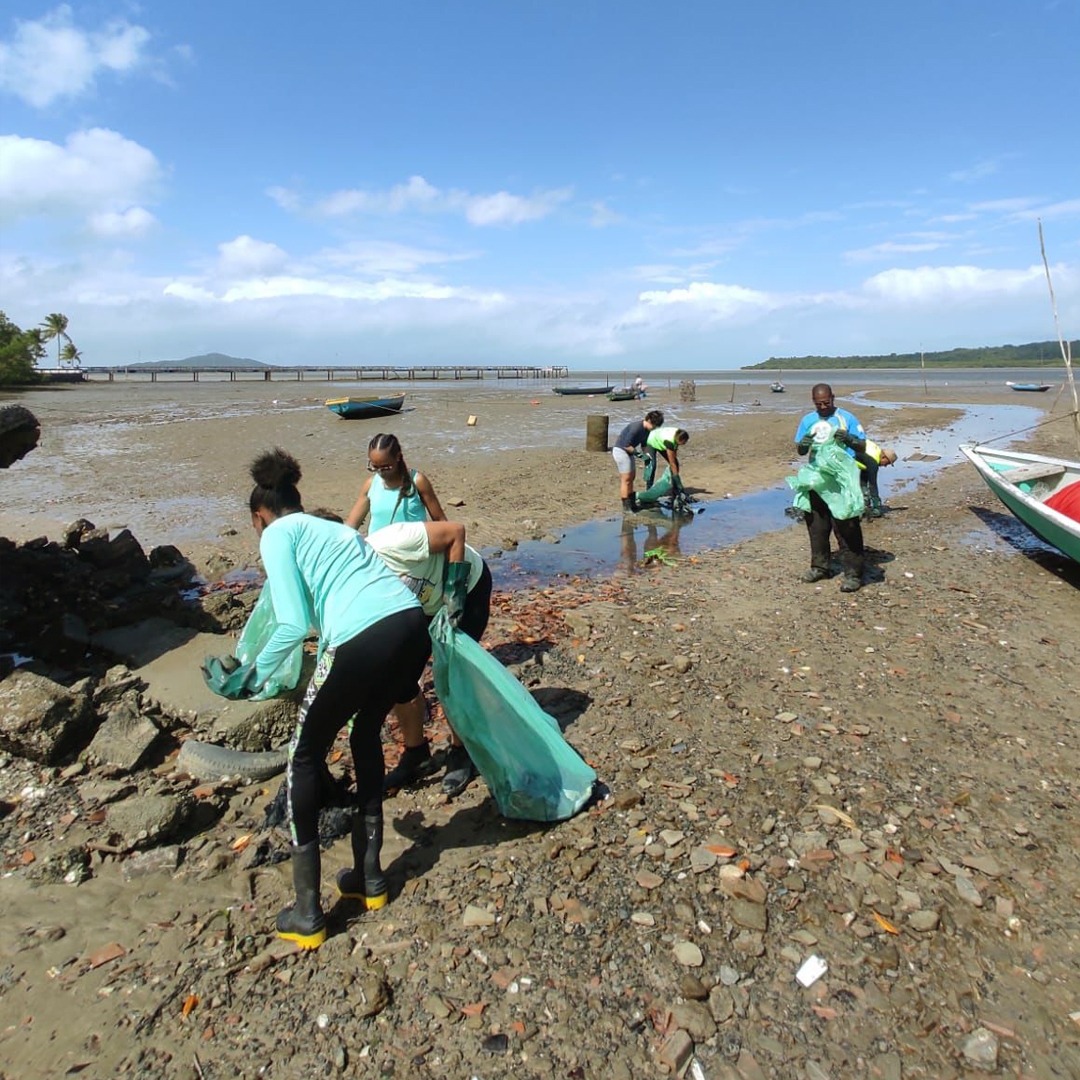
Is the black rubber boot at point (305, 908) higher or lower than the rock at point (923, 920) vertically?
higher

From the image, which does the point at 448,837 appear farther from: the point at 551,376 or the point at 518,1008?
the point at 551,376

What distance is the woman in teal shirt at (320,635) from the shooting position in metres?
2.85

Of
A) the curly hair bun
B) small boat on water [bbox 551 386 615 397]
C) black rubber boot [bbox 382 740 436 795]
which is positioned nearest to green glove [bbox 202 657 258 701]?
the curly hair bun

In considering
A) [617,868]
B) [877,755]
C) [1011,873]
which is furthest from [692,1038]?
[877,755]

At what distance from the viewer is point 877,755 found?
4.22 meters

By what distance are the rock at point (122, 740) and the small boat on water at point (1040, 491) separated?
8.19 m

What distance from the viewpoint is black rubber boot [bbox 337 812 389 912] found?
10.3 ft

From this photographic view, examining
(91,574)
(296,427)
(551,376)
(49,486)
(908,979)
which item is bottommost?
(908,979)

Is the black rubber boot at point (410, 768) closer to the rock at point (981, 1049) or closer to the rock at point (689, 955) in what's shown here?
the rock at point (689, 955)

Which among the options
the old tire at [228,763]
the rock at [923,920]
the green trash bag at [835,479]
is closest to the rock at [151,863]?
the old tire at [228,763]

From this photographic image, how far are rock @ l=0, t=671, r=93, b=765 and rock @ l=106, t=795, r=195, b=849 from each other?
36.8 inches

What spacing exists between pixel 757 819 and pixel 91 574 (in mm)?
6980

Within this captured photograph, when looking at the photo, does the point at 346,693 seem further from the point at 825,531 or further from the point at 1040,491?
the point at 1040,491

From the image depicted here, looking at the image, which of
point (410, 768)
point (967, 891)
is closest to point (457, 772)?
point (410, 768)
